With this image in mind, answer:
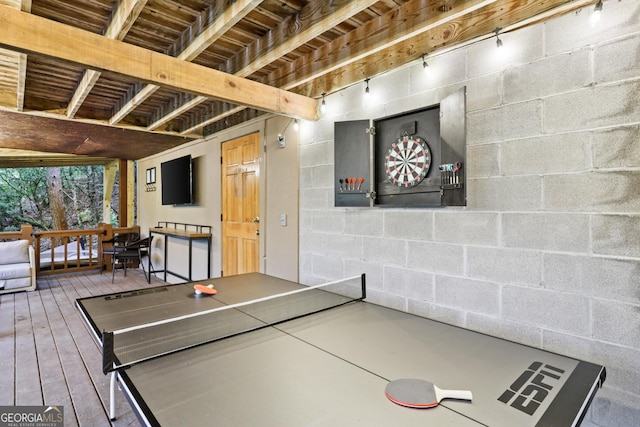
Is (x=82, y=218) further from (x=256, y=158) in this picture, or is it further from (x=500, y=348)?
(x=500, y=348)

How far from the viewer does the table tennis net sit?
1.32m

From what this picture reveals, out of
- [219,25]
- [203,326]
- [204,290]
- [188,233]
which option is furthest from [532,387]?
[188,233]

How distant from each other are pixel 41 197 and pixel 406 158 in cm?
1346

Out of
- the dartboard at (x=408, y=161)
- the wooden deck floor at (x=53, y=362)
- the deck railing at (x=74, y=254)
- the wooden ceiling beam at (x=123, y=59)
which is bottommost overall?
the wooden deck floor at (x=53, y=362)

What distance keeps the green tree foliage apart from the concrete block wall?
13.2 m

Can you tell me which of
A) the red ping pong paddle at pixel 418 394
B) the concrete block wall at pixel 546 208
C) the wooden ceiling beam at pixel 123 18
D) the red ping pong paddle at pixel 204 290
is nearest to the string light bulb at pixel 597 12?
the concrete block wall at pixel 546 208

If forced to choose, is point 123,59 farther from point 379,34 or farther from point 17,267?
point 17,267

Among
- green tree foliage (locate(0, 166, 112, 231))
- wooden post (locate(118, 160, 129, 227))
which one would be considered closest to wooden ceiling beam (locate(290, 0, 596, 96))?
wooden post (locate(118, 160, 129, 227))

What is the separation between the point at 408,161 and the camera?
2332 mm

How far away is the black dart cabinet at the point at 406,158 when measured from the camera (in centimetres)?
201

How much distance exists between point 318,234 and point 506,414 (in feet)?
7.14

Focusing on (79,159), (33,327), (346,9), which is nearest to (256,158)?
(346,9)

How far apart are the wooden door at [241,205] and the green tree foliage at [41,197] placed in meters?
10.3

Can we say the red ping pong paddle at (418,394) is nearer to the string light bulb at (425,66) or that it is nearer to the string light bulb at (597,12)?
the string light bulb at (597,12)
